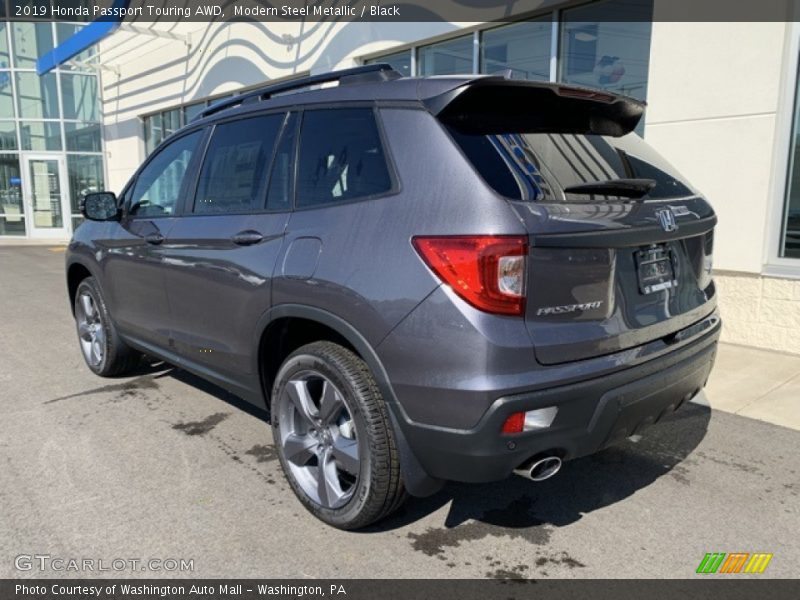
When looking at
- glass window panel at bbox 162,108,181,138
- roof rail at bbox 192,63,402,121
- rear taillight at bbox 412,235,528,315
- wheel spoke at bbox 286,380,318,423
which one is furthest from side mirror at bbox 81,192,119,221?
glass window panel at bbox 162,108,181,138

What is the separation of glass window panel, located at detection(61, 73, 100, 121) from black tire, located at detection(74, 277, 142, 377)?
16.3 meters

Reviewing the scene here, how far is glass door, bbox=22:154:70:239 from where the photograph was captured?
1939cm

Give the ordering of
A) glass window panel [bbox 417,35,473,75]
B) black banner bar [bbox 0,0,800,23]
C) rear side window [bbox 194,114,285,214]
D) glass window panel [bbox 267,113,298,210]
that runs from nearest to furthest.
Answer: glass window panel [bbox 267,113,298,210] → rear side window [bbox 194,114,285,214] → black banner bar [bbox 0,0,800,23] → glass window panel [bbox 417,35,473,75]

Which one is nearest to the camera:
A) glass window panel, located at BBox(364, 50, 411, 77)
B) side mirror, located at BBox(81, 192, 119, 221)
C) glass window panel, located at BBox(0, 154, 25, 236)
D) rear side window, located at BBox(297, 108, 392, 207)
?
rear side window, located at BBox(297, 108, 392, 207)

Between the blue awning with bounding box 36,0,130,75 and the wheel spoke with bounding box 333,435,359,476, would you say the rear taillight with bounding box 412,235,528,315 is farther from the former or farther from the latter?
the blue awning with bounding box 36,0,130,75

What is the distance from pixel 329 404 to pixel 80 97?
65.6ft

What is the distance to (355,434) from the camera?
8.68 ft

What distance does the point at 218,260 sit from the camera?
336 cm

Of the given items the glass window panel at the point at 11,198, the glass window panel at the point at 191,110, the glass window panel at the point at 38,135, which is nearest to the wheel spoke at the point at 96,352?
the glass window panel at the point at 191,110

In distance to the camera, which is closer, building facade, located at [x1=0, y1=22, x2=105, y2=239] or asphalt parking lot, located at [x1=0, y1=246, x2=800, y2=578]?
asphalt parking lot, located at [x1=0, y1=246, x2=800, y2=578]

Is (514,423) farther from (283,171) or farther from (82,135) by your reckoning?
(82,135)

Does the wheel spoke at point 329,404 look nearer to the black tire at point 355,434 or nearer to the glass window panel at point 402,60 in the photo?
the black tire at point 355,434

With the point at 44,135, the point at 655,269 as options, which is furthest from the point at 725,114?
the point at 44,135

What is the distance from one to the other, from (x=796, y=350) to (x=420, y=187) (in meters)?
4.81
